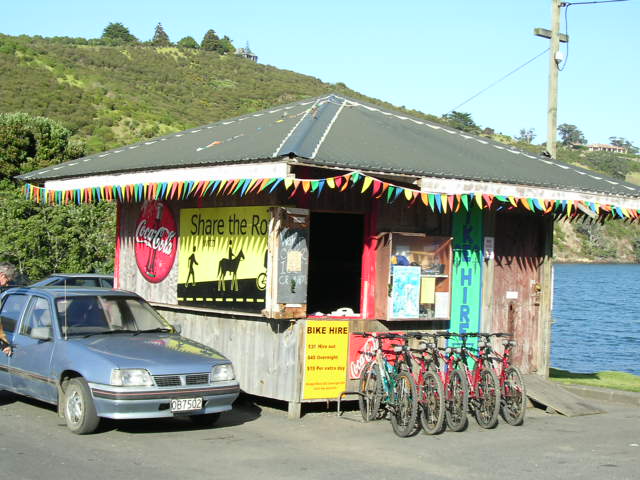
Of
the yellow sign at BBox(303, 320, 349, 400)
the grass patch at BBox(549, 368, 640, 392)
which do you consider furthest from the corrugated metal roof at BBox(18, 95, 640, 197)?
the grass patch at BBox(549, 368, 640, 392)

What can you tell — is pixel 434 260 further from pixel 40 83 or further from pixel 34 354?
pixel 40 83

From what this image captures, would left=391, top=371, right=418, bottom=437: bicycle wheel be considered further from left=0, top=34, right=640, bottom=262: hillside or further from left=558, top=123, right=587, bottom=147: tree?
left=558, top=123, right=587, bottom=147: tree

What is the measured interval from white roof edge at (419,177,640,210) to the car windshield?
151 inches

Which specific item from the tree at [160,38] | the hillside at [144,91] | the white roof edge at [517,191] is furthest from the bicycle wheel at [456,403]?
the tree at [160,38]

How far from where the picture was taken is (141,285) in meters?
14.5

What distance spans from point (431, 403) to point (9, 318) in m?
5.39

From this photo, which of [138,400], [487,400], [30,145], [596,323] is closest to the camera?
[138,400]

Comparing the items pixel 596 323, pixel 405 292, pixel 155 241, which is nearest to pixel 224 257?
pixel 155 241

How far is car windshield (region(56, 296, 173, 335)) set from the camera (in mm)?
10562

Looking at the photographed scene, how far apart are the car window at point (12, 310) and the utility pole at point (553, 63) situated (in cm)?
1107

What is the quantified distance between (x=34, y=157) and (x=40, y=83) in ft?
95.6

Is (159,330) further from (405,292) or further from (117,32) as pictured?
(117,32)

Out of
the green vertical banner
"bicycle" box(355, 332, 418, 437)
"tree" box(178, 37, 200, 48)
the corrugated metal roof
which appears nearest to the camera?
Answer: "bicycle" box(355, 332, 418, 437)

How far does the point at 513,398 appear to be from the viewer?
11.1m
